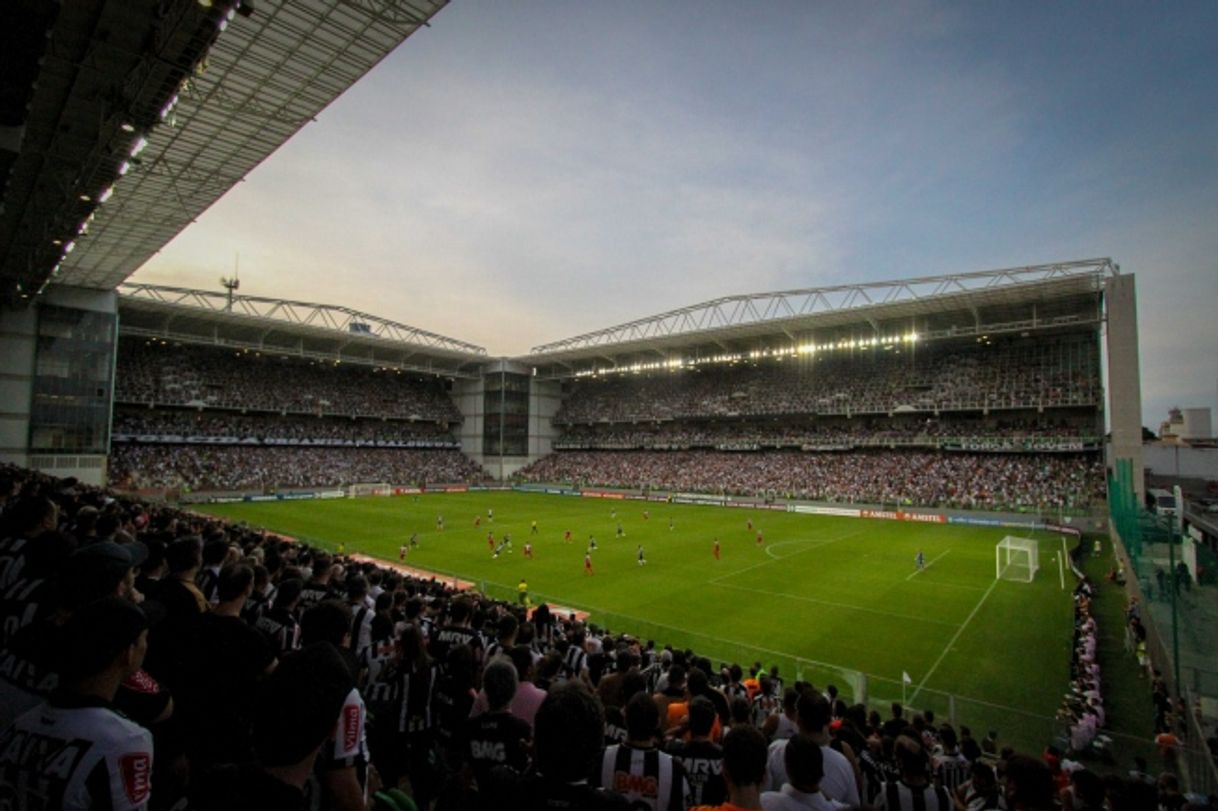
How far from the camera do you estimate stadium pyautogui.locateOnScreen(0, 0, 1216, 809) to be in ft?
12.0

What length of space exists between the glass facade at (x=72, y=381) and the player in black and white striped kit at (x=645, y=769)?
1903 inches

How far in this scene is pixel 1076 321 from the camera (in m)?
42.7

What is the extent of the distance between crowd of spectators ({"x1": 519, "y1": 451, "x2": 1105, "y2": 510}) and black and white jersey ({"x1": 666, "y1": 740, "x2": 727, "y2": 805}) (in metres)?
43.0

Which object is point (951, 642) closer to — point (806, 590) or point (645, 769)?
point (806, 590)

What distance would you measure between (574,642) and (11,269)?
30.5 metres

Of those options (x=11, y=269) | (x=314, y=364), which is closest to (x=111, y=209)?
(x=11, y=269)

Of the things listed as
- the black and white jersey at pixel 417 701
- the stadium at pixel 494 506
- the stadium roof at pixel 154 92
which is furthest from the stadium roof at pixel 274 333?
the black and white jersey at pixel 417 701

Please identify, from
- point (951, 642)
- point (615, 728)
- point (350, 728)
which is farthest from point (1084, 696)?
point (350, 728)

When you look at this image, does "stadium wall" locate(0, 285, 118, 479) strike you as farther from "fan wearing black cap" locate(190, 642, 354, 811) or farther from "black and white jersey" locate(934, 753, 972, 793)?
"black and white jersey" locate(934, 753, 972, 793)

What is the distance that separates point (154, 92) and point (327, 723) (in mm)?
17417

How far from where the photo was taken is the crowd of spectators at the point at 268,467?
4903 cm

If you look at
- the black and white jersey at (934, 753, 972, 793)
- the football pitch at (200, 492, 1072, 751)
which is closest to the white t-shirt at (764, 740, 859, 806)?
the black and white jersey at (934, 753, 972, 793)

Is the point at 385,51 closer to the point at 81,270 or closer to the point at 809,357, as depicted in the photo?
the point at 81,270

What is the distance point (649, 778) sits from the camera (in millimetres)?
3557
